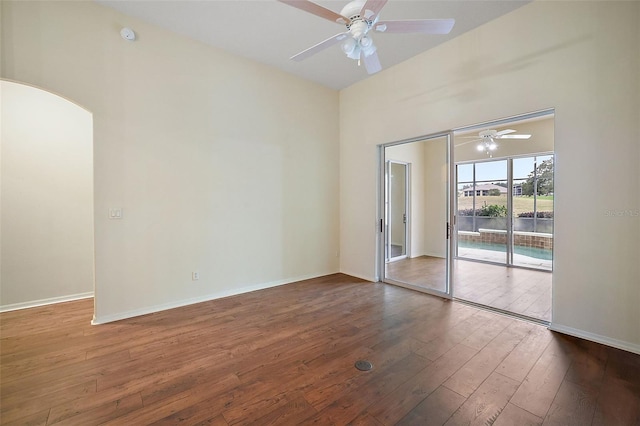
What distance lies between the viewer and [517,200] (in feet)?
19.7

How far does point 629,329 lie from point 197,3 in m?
5.55

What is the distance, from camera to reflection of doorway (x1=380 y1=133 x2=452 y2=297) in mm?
5039

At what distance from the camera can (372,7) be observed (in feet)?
6.65

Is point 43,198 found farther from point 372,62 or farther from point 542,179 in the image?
point 542,179

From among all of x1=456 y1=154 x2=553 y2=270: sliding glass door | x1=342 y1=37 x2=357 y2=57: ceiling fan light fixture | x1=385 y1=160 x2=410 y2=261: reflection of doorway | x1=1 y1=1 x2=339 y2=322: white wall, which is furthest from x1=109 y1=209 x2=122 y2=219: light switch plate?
x1=456 y1=154 x2=553 y2=270: sliding glass door

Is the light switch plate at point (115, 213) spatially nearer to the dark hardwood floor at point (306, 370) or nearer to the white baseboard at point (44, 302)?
the dark hardwood floor at point (306, 370)

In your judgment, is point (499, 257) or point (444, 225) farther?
point (499, 257)

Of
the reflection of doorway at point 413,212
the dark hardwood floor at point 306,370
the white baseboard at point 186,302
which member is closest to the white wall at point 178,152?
the white baseboard at point 186,302

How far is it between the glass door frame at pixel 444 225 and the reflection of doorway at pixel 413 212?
0.08 ft

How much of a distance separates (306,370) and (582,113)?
3.69 metres

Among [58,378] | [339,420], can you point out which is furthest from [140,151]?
[339,420]

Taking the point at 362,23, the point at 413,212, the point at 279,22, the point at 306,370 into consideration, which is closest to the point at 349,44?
the point at 362,23

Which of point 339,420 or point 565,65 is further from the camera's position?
point 565,65

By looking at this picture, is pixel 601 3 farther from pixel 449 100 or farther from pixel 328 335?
pixel 328 335
